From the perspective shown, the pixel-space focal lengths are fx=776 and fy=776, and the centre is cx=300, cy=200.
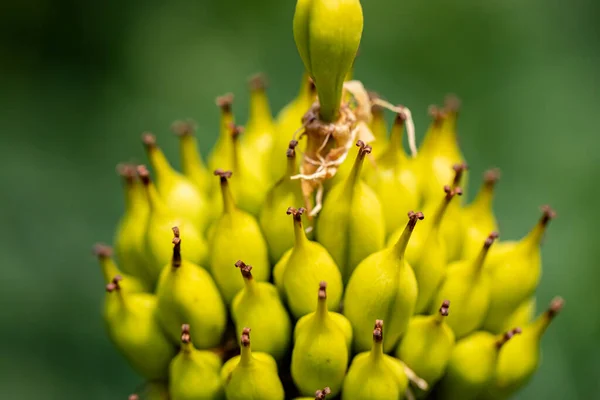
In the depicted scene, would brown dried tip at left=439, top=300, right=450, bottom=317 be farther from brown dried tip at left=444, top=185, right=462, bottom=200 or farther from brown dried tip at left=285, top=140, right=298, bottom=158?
brown dried tip at left=285, top=140, right=298, bottom=158

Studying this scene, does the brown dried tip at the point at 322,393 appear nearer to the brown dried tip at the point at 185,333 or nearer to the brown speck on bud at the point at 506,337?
the brown dried tip at the point at 185,333

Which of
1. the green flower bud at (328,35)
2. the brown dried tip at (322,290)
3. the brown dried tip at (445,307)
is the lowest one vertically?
the brown dried tip at (445,307)

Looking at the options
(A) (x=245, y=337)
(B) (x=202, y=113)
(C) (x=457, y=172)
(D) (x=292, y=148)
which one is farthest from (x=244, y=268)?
(B) (x=202, y=113)

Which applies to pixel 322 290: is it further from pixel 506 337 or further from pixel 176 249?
pixel 506 337

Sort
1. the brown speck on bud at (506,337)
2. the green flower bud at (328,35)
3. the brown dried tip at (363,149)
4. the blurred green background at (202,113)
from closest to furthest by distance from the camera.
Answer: the green flower bud at (328,35) → the brown dried tip at (363,149) → the brown speck on bud at (506,337) → the blurred green background at (202,113)

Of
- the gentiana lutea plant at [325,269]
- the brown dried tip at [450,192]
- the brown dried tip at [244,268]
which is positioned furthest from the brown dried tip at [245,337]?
the brown dried tip at [450,192]

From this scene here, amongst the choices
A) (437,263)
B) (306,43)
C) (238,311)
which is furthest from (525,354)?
(306,43)

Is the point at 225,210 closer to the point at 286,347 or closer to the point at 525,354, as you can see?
the point at 286,347

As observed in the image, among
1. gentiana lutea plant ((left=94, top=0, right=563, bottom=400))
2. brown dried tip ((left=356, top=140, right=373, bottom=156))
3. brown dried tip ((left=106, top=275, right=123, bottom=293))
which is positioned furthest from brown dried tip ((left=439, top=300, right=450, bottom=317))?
brown dried tip ((left=106, top=275, right=123, bottom=293))
